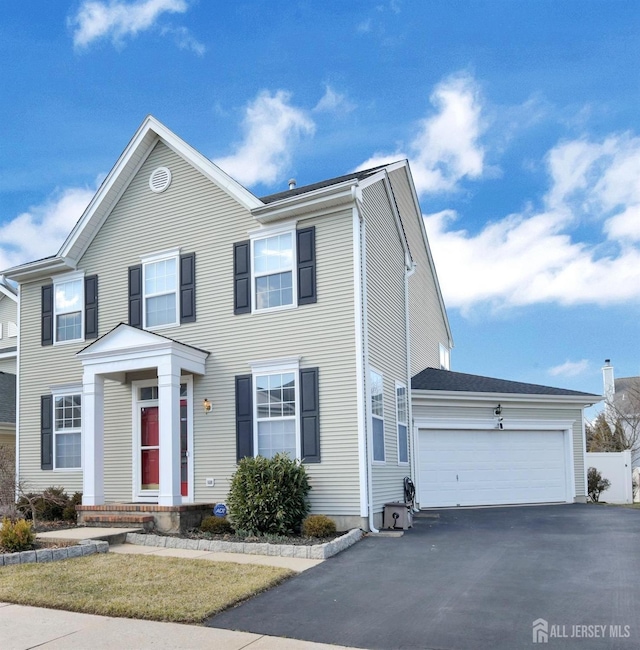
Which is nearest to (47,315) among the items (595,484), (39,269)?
(39,269)

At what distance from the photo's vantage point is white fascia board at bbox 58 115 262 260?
560 inches

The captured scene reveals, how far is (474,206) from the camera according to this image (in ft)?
75.6

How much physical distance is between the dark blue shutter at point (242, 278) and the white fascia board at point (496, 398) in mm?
4924

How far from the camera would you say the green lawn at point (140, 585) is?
22.9ft

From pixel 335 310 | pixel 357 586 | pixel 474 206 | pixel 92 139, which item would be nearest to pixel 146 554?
pixel 357 586

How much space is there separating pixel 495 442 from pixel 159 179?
10.2m

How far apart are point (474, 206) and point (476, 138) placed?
4.63 metres

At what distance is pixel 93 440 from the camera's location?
13758mm

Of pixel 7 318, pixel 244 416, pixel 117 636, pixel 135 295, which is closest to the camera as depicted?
pixel 117 636

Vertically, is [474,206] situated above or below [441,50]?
below

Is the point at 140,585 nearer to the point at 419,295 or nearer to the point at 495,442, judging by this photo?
the point at 495,442

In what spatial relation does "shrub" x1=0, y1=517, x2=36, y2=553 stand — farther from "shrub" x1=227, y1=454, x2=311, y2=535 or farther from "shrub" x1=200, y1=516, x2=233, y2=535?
"shrub" x1=227, y1=454, x2=311, y2=535

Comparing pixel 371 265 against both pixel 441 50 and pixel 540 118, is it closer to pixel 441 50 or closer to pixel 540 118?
pixel 441 50

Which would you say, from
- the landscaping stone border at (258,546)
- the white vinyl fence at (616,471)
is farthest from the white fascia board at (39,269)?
the white vinyl fence at (616,471)
